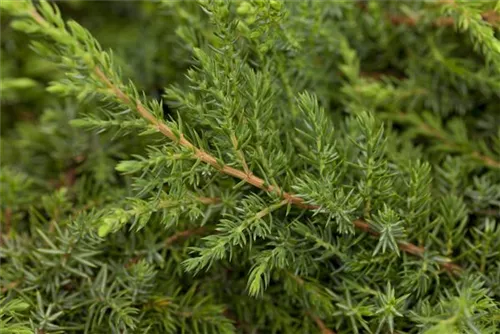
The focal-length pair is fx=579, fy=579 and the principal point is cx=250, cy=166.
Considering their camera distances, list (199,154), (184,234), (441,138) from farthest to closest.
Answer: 1. (441,138)
2. (184,234)
3. (199,154)

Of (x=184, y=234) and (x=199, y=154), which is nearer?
(x=199, y=154)

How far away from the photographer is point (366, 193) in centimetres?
84

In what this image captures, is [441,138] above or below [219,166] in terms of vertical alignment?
below

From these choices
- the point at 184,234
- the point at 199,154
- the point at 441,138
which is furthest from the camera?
the point at 441,138

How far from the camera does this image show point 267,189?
0.84 metres

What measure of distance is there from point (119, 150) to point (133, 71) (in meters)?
0.19

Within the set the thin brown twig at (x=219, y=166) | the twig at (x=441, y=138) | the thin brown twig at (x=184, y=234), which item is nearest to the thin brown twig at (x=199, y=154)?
the thin brown twig at (x=219, y=166)

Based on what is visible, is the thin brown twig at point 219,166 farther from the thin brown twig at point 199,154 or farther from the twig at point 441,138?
the twig at point 441,138

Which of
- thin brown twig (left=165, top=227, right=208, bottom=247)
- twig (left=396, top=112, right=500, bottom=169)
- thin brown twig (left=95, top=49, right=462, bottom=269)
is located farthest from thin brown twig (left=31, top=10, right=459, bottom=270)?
twig (left=396, top=112, right=500, bottom=169)

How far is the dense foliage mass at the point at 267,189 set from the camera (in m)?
0.80

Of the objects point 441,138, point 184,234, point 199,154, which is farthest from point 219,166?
point 441,138

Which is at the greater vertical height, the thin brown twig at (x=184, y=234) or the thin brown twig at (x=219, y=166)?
the thin brown twig at (x=219, y=166)

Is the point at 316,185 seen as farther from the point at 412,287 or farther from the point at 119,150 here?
the point at 119,150

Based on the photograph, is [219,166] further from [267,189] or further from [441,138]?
[441,138]
